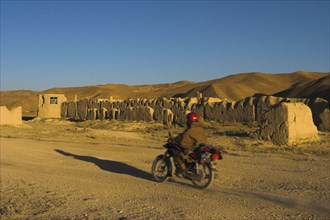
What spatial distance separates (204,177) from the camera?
7.73 meters

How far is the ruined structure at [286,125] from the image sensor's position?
50.9 ft

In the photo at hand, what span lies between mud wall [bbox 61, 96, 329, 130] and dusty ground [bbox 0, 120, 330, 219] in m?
7.13

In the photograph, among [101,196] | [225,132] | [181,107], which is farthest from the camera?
[181,107]

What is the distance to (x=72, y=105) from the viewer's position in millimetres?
39719

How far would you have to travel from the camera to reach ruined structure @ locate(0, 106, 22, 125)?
29.2 m

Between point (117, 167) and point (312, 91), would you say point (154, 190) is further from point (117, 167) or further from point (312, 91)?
point (312, 91)

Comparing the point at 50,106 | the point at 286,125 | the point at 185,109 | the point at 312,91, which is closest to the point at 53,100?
the point at 50,106

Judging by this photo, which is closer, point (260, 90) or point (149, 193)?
point (149, 193)

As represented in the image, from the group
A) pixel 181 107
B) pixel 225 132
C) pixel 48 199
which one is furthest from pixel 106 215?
pixel 181 107

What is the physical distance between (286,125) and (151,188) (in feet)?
29.4

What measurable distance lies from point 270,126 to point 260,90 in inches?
2496

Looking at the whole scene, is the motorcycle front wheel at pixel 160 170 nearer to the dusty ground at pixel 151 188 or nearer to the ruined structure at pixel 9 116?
the dusty ground at pixel 151 188

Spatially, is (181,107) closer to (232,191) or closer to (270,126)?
(270,126)

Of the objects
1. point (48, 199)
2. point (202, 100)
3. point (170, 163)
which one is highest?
point (202, 100)
